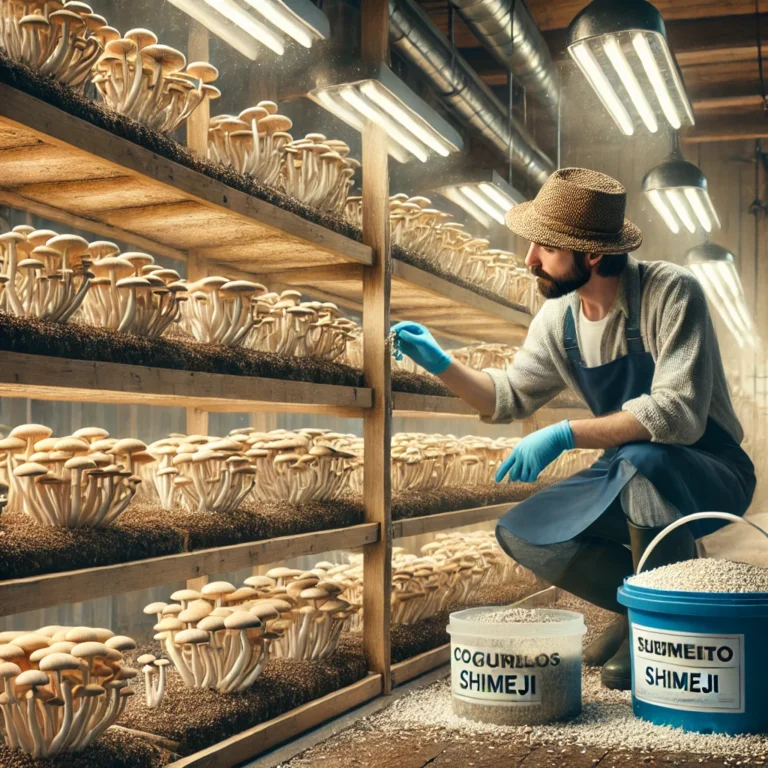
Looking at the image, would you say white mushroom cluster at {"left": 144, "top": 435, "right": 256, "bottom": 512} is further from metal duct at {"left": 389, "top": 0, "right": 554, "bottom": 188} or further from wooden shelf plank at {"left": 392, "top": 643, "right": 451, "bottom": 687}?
metal duct at {"left": 389, "top": 0, "right": 554, "bottom": 188}

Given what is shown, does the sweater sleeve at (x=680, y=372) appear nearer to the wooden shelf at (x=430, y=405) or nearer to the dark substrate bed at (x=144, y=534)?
the wooden shelf at (x=430, y=405)

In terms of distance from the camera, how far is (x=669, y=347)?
3.82 m

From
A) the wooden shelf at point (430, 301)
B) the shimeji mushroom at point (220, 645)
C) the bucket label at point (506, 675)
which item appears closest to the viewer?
the shimeji mushroom at point (220, 645)

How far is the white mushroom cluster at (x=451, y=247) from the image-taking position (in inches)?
202

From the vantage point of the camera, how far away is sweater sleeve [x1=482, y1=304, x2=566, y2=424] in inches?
175

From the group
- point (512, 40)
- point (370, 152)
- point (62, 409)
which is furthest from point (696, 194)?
point (62, 409)

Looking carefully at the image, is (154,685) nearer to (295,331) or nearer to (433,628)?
(295,331)

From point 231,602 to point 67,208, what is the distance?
1.66m

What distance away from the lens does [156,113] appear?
3258 mm

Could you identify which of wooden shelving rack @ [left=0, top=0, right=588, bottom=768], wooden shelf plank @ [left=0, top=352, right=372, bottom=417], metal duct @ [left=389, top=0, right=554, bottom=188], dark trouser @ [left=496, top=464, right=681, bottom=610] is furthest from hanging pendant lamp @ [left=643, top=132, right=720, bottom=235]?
wooden shelf plank @ [left=0, top=352, right=372, bottom=417]

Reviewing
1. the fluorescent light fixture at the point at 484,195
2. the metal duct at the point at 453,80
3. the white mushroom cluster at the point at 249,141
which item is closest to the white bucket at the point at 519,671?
the white mushroom cluster at the point at 249,141

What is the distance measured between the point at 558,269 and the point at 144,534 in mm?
2056

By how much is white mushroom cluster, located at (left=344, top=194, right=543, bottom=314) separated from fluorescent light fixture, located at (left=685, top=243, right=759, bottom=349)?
2.79 meters

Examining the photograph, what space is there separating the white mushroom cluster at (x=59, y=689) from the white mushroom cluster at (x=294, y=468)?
1.27 meters
